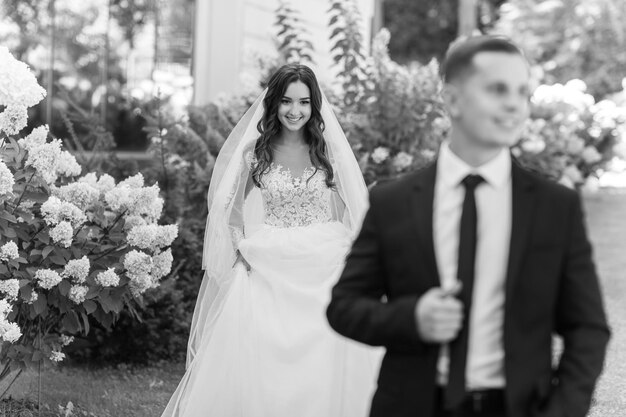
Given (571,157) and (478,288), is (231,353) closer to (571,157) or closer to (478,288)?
(478,288)

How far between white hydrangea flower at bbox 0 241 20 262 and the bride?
1174mm

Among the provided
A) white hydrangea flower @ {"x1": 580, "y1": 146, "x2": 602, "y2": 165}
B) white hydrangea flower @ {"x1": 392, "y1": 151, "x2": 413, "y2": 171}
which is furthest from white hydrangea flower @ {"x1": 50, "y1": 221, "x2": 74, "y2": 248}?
white hydrangea flower @ {"x1": 580, "y1": 146, "x2": 602, "y2": 165}

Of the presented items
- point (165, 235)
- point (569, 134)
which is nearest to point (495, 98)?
point (165, 235)

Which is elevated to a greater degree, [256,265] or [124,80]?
[124,80]

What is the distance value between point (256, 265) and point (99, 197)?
3.24ft

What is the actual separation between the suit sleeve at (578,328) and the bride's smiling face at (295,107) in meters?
3.90

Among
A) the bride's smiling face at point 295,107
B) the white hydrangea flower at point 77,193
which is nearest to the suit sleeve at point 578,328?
the white hydrangea flower at point 77,193

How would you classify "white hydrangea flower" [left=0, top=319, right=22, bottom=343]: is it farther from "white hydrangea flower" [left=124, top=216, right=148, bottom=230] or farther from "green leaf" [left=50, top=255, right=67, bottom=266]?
"white hydrangea flower" [left=124, top=216, right=148, bottom=230]

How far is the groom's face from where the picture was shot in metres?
2.82

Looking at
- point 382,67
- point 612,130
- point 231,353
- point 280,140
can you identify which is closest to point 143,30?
point 382,67

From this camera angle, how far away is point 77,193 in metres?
6.17

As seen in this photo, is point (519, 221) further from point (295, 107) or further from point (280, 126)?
point (280, 126)

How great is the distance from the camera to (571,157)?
16.5 m

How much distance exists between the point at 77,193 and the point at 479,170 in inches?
145
